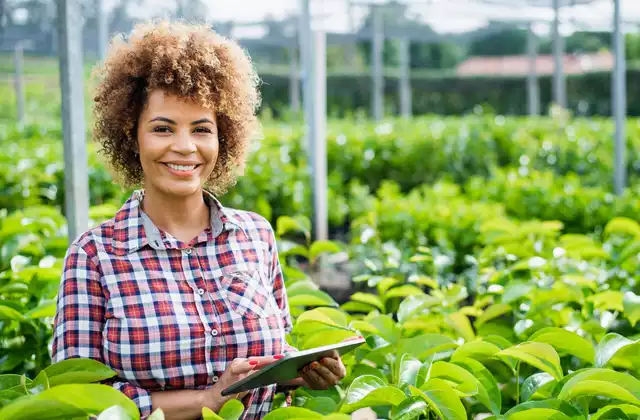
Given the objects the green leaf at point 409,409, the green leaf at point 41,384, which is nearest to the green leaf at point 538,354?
the green leaf at point 409,409

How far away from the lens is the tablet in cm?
152

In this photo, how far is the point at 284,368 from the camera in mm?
1569

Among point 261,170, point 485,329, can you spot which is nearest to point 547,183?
point 261,170

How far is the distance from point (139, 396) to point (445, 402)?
60 cm

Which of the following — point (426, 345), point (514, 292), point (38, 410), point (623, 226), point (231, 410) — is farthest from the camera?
point (623, 226)

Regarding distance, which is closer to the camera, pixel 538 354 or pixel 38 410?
pixel 38 410

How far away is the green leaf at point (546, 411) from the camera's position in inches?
60.8

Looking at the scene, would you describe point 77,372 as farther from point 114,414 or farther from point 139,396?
point 114,414

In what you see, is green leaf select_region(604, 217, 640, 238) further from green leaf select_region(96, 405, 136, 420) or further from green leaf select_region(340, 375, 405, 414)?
green leaf select_region(96, 405, 136, 420)

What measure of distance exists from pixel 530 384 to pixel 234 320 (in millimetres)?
658

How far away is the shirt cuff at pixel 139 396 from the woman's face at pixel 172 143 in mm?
426

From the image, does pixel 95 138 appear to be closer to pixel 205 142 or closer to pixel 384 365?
pixel 205 142

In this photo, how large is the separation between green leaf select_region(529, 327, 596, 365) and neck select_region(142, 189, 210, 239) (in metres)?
0.80

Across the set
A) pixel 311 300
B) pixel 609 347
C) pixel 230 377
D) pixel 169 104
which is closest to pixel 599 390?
pixel 609 347
